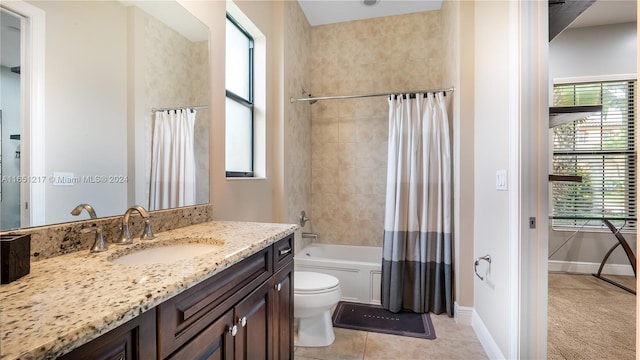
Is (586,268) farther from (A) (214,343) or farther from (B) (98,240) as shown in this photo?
(B) (98,240)

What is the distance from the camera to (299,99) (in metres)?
2.66

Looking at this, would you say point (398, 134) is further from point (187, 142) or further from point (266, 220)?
point (187, 142)

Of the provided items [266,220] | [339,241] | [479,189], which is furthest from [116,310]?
[339,241]

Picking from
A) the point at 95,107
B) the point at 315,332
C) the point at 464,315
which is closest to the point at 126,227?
the point at 95,107

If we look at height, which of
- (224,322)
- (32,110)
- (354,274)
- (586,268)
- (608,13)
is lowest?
(586,268)

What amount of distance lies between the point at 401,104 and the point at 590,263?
2.88 m

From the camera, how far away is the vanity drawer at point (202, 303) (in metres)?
0.66

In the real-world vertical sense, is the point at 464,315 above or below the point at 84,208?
below

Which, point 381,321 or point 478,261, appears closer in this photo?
point 478,261

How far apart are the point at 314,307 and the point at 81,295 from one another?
56.3 inches

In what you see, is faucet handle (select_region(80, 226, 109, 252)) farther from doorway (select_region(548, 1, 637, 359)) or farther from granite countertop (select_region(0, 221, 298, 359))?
doorway (select_region(548, 1, 637, 359))

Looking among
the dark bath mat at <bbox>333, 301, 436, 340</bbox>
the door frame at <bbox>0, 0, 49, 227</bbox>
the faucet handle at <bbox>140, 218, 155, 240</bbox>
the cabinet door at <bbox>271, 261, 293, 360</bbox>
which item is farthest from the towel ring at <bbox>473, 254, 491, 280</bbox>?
the door frame at <bbox>0, 0, 49, 227</bbox>

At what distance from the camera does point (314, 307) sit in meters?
1.81

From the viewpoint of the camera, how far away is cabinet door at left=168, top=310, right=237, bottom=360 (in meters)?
0.74
